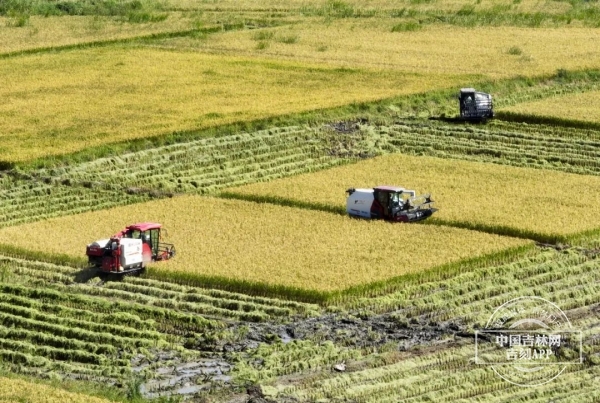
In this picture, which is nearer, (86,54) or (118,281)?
(118,281)

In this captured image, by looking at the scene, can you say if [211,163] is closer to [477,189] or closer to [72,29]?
[477,189]

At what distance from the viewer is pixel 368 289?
33.6 metres

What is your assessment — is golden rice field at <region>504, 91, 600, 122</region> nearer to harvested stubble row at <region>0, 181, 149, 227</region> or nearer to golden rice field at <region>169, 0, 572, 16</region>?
harvested stubble row at <region>0, 181, 149, 227</region>

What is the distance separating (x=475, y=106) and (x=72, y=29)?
28.2m

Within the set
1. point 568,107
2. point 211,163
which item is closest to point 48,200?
point 211,163

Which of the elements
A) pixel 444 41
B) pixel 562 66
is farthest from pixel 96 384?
pixel 444 41

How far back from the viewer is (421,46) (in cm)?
7100

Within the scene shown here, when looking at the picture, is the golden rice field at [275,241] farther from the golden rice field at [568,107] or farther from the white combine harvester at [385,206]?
the golden rice field at [568,107]

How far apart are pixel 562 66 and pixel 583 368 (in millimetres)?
36259

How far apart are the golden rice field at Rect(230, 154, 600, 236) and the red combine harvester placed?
24.8 feet

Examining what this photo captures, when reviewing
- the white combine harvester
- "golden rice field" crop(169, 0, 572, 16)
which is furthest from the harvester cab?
"golden rice field" crop(169, 0, 572, 16)

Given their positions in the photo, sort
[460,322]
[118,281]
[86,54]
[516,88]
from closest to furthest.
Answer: [460,322] → [118,281] → [516,88] → [86,54]

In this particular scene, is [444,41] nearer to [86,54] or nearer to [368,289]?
[86,54]

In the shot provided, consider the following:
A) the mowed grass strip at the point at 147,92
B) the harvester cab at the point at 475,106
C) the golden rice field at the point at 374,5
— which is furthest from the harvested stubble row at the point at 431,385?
the golden rice field at the point at 374,5
